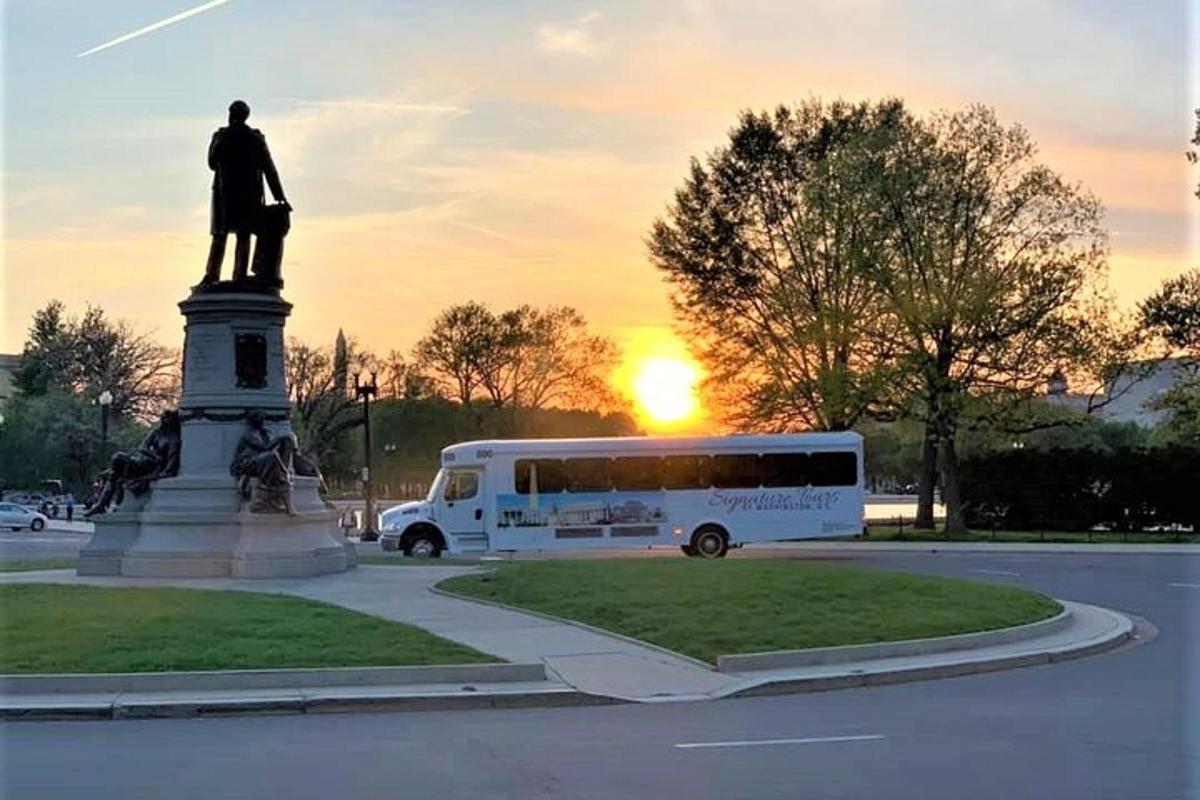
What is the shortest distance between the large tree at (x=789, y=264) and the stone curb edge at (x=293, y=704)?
107 feet

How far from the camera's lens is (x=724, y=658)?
1339cm

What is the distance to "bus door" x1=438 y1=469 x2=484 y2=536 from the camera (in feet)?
104

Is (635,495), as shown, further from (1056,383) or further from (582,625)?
(1056,383)

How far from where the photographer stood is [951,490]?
148 feet

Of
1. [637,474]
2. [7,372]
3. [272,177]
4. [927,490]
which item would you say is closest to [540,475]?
[637,474]

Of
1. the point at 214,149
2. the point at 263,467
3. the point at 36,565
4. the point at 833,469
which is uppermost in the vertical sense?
the point at 214,149

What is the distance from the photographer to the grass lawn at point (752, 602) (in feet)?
48.3

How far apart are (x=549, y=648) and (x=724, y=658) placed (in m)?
2.07

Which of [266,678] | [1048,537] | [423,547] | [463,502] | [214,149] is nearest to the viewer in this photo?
[266,678]

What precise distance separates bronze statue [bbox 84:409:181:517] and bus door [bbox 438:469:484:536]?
9.41 metres

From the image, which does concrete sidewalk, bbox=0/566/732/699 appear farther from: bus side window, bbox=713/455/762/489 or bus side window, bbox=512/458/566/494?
bus side window, bbox=713/455/762/489

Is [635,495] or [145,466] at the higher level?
[145,466]

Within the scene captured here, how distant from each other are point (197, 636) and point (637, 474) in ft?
64.4

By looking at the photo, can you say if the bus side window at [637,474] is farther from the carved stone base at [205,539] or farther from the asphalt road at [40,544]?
the asphalt road at [40,544]
